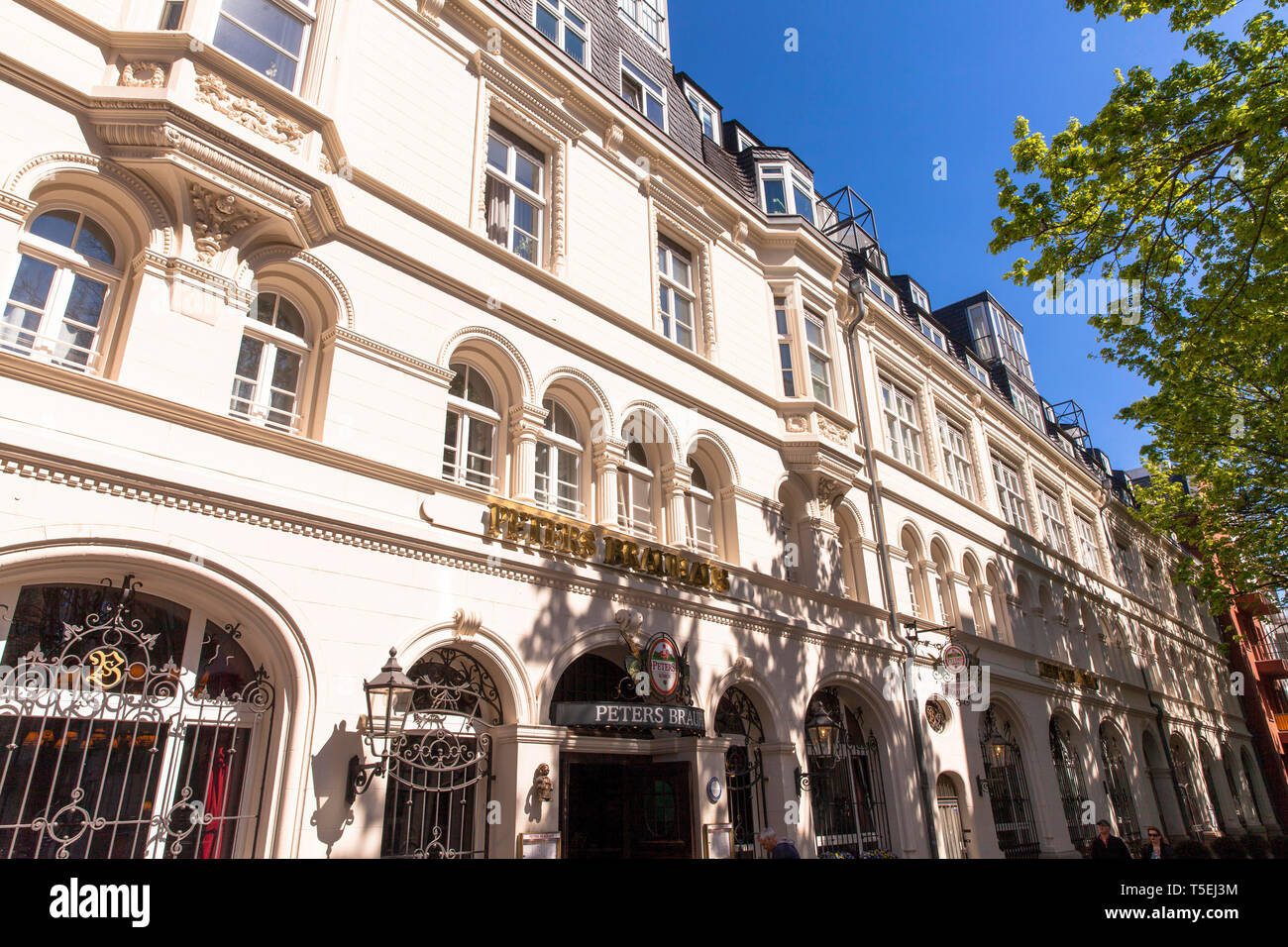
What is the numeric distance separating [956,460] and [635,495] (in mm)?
13762

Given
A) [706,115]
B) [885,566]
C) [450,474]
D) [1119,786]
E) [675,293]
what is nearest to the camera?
[450,474]

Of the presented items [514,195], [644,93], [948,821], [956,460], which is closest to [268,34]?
[514,195]

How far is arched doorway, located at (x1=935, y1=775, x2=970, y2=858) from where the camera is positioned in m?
15.1

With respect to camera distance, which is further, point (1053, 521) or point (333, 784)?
point (1053, 521)

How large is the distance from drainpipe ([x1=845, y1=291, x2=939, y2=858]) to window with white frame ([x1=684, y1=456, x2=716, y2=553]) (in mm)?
5088

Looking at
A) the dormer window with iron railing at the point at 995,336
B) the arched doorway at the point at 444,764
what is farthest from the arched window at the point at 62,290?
the dormer window with iron railing at the point at 995,336

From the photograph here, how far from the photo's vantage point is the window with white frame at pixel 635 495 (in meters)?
12.1

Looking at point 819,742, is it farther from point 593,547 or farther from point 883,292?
point 883,292

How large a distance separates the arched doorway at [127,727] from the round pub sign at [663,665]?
4869 mm

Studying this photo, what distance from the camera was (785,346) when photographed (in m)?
17.2

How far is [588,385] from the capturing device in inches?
464

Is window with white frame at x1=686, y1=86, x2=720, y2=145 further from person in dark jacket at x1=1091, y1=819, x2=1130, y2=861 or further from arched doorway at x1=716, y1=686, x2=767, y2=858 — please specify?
person in dark jacket at x1=1091, y1=819, x2=1130, y2=861
